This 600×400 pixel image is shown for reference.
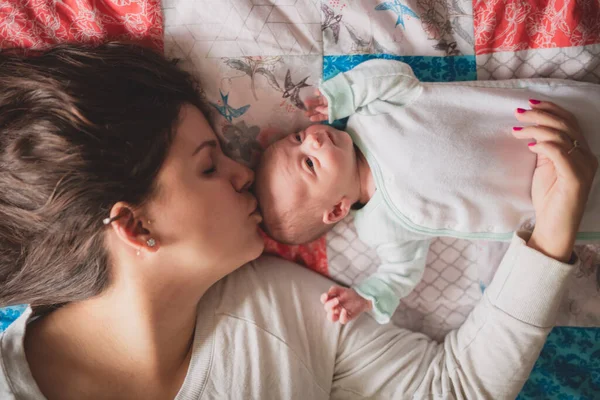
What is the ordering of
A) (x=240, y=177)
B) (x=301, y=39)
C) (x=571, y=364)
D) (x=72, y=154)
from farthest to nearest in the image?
(x=571, y=364) → (x=301, y=39) → (x=240, y=177) → (x=72, y=154)

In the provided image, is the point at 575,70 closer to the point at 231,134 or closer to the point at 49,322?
the point at 231,134

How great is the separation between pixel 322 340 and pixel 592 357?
35.9 inches

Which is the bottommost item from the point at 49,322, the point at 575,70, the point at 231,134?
the point at 49,322

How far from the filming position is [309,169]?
1371 millimetres

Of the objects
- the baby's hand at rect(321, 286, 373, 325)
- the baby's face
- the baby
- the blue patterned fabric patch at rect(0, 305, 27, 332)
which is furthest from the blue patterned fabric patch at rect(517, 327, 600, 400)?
the blue patterned fabric patch at rect(0, 305, 27, 332)

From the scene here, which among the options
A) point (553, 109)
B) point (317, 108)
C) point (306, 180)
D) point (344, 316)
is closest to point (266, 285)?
point (344, 316)

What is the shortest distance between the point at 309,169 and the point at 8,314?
115 centimetres

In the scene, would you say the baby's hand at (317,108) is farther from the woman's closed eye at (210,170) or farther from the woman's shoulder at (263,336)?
the woman's shoulder at (263,336)

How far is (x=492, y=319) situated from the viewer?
133cm

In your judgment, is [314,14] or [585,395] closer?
[314,14]

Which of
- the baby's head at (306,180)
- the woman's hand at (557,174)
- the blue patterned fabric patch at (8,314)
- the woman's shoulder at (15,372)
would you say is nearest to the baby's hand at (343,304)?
the baby's head at (306,180)

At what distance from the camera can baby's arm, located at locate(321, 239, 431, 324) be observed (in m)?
1.42

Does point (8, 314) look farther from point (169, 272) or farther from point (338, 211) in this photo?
point (338, 211)

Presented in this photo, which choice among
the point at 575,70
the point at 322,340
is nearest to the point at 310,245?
the point at 322,340
